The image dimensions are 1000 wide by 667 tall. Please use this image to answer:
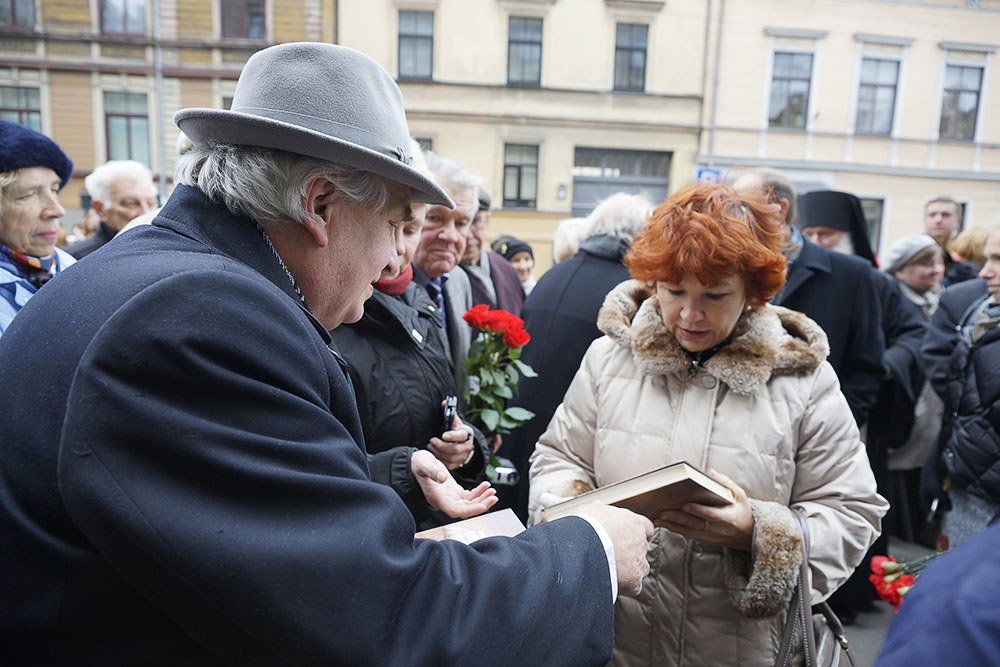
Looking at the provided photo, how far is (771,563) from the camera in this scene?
1674 mm

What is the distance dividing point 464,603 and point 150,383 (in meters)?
0.51

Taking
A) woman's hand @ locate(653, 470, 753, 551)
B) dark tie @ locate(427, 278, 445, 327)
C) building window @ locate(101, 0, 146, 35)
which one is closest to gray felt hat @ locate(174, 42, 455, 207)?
woman's hand @ locate(653, 470, 753, 551)

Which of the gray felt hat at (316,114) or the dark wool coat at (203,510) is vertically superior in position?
the gray felt hat at (316,114)

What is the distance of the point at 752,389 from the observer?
1802mm

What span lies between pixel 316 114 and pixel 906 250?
5109 mm

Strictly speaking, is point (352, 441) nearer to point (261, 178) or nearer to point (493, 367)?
point (261, 178)

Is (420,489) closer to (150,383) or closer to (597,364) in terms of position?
(597,364)

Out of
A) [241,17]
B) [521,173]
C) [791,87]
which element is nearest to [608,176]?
[521,173]

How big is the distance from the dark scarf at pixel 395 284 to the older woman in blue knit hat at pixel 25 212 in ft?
4.82

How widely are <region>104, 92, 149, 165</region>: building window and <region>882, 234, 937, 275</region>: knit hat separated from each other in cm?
1884

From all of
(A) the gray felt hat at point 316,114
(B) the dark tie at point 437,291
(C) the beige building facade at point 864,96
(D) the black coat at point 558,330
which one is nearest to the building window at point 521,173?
(C) the beige building facade at point 864,96

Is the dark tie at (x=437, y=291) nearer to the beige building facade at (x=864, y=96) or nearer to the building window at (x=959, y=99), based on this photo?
the beige building facade at (x=864, y=96)

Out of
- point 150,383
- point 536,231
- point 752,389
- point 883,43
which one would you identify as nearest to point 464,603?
point 150,383

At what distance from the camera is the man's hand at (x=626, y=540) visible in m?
1.17
